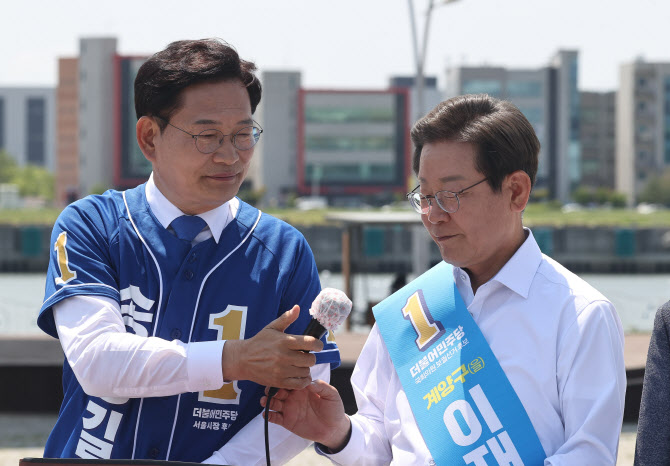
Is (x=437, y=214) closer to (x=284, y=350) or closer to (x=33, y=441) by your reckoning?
(x=284, y=350)

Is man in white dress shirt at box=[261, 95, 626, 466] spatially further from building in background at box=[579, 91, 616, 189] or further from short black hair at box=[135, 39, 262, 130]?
building in background at box=[579, 91, 616, 189]

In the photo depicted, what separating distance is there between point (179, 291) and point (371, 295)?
94.2ft

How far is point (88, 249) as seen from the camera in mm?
2158

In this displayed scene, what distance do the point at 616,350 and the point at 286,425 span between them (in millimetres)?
824

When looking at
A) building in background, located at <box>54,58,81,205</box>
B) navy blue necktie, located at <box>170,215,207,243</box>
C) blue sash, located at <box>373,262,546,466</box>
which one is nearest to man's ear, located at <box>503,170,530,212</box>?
blue sash, located at <box>373,262,546,466</box>

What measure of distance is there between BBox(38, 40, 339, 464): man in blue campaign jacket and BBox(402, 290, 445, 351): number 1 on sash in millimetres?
233

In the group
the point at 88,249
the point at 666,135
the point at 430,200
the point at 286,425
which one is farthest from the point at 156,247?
the point at 666,135

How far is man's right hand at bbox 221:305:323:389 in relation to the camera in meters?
1.94

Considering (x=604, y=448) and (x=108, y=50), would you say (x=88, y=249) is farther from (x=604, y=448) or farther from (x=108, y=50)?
(x=108, y=50)

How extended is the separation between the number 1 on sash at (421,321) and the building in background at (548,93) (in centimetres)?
9915

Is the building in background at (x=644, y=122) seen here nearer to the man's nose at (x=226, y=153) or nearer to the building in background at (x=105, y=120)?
the building in background at (x=105, y=120)

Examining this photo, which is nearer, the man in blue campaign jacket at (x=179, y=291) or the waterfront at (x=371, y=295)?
the man in blue campaign jacket at (x=179, y=291)

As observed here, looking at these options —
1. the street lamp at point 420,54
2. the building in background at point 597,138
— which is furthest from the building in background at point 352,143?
the street lamp at point 420,54

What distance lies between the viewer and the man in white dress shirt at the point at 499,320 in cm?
190
